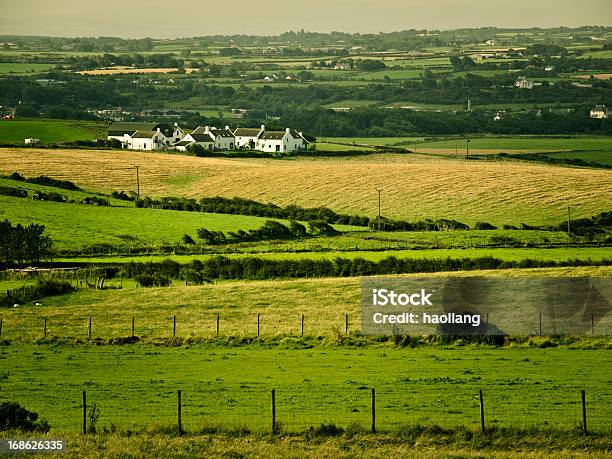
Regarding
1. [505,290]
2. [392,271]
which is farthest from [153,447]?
[392,271]

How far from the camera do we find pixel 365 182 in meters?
83.5

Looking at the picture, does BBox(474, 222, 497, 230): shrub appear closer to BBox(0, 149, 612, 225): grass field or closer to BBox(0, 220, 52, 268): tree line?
BBox(0, 149, 612, 225): grass field

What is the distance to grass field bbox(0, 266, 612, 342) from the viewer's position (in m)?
33.4

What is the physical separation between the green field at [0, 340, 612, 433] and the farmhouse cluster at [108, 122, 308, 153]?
8253cm

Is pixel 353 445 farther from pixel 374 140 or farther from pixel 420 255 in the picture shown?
pixel 374 140

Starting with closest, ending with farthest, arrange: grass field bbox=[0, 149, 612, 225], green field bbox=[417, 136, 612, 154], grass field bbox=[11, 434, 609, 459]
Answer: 1. grass field bbox=[11, 434, 609, 459]
2. grass field bbox=[0, 149, 612, 225]
3. green field bbox=[417, 136, 612, 154]

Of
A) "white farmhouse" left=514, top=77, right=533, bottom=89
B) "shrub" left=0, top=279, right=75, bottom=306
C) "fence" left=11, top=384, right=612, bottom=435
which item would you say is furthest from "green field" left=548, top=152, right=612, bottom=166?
"white farmhouse" left=514, top=77, right=533, bottom=89

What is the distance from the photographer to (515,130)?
146625 millimetres

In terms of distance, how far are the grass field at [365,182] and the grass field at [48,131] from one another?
13.5 m

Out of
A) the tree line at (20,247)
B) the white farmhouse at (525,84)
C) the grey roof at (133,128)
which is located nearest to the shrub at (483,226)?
the tree line at (20,247)

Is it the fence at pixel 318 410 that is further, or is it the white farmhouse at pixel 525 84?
the white farmhouse at pixel 525 84

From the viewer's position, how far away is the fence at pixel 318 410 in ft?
69.5

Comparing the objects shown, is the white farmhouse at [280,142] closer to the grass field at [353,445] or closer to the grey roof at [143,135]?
the grey roof at [143,135]

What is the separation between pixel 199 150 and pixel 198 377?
8362 cm
